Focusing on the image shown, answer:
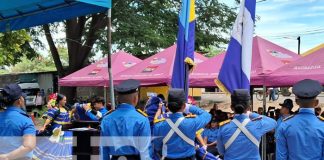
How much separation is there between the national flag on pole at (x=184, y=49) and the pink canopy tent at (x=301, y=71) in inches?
112

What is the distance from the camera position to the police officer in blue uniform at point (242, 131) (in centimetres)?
473

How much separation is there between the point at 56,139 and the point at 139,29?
10.1 meters

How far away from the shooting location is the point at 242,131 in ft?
15.6

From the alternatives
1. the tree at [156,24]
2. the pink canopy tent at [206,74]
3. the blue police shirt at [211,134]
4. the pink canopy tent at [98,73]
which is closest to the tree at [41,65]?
the tree at [156,24]

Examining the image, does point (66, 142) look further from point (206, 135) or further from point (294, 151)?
point (294, 151)

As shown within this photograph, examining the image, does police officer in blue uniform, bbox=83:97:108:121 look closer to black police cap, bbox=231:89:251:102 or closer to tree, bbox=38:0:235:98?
black police cap, bbox=231:89:251:102

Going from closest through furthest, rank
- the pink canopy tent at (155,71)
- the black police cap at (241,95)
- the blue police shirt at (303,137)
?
1. the blue police shirt at (303,137)
2. the black police cap at (241,95)
3. the pink canopy tent at (155,71)

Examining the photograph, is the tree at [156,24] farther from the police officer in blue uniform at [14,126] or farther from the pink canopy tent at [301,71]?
the police officer in blue uniform at [14,126]

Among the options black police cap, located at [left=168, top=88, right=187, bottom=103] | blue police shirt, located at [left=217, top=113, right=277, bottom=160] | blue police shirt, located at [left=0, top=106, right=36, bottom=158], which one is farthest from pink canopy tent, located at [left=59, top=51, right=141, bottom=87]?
blue police shirt, located at [left=0, top=106, right=36, bottom=158]

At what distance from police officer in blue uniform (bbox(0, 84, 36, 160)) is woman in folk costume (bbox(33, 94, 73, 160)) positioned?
216 inches

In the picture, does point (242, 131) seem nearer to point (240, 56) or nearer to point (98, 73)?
point (240, 56)

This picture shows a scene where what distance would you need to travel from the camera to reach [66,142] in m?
9.88

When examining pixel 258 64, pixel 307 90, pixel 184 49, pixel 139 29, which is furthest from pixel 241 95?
pixel 139 29

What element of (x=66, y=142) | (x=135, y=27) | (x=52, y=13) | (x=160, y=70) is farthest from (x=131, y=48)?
(x=52, y=13)
